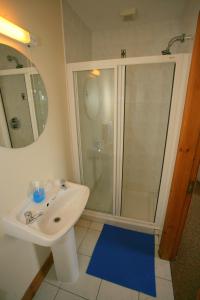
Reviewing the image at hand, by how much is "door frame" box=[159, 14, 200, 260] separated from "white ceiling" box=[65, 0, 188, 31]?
0.90m

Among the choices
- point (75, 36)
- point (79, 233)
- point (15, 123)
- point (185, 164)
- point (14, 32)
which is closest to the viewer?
point (14, 32)

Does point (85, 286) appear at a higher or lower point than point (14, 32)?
lower

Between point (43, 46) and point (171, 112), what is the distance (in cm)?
125

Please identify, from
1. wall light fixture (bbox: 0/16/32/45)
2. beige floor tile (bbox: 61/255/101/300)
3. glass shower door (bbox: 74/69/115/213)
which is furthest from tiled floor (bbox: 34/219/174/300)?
wall light fixture (bbox: 0/16/32/45)

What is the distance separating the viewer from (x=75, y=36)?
1.67 m

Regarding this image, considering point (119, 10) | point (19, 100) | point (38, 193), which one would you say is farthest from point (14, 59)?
point (119, 10)

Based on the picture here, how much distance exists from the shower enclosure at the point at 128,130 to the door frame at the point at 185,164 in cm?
28

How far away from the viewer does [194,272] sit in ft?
4.55

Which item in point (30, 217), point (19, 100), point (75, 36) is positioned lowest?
point (30, 217)

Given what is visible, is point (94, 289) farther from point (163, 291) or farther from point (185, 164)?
point (185, 164)

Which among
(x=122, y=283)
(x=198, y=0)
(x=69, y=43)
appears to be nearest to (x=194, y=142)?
(x=198, y=0)

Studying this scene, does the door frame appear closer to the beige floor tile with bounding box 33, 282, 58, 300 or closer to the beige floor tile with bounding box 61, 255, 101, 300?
the beige floor tile with bounding box 61, 255, 101, 300

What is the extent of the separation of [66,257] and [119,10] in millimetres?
2492

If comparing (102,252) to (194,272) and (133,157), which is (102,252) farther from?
(133,157)
